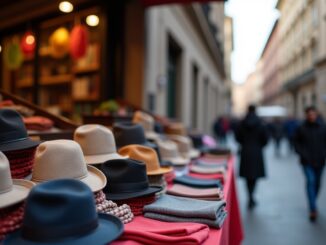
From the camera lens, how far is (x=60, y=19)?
22.4 ft

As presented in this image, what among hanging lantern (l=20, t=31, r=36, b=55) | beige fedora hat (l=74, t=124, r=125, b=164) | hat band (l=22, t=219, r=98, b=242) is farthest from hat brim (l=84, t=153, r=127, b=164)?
hanging lantern (l=20, t=31, r=36, b=55)

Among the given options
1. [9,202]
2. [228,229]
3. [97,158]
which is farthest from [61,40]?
[9,202]

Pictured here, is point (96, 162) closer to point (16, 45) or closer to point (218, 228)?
point (218, 228)

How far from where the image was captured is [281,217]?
5781 mm

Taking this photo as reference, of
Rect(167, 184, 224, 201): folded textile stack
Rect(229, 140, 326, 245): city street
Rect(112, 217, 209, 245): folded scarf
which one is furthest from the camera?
Rect(229, 140, 326, 245): city street

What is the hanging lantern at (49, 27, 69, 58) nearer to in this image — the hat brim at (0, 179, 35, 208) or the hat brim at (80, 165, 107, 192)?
the hat brim at (80, 165, 107, 192)

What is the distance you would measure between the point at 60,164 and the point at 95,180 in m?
0.23

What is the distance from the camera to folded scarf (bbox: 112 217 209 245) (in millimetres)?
1771

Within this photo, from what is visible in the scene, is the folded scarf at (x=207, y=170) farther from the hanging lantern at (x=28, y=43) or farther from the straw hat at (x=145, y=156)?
the hanging lantern at (x=28, y=43)

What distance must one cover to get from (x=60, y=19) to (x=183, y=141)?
3.73m

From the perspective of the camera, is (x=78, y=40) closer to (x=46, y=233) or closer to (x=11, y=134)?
(x=11, y=134)

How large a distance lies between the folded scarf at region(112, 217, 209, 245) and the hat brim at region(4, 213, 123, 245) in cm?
9

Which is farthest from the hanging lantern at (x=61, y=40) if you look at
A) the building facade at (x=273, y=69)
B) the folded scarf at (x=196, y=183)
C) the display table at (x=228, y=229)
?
the building facade at (x=273, y=69)

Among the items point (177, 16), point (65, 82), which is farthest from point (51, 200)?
point (177, 16)
